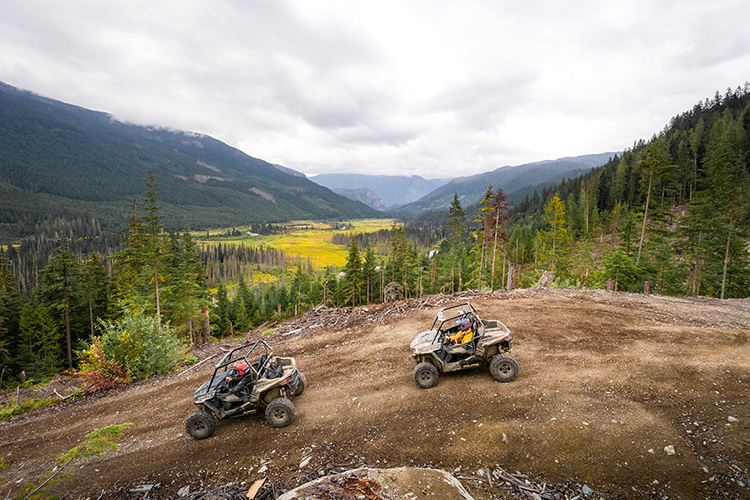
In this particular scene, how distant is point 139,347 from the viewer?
13000 mm

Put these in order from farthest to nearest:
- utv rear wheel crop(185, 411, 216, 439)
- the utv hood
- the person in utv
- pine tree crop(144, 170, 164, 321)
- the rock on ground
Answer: pine tree crop(144, 170, 164, 321), the utv hood, the person in utv, utv rear wheel crop(185, 411, 216, 439), the rock on ground

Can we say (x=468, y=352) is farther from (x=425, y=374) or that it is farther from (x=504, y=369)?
(x=425, y=374)

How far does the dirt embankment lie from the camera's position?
18.8ft

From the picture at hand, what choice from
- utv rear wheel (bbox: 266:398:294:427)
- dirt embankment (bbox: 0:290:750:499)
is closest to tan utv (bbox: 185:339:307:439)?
utv rear wheel (bbox: 266:398:294:427)

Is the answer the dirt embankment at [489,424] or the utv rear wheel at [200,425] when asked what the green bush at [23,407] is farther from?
the utv rear wheel at [200,425]

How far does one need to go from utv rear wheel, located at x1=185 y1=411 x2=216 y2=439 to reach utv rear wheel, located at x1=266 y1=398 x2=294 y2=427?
4.94 ft

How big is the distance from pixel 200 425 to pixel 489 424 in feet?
23.8

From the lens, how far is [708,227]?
990 inches

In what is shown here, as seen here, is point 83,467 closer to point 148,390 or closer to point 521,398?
point 148,390

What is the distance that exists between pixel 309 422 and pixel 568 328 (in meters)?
10.4

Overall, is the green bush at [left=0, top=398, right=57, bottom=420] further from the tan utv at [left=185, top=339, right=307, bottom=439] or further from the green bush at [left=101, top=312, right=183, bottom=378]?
the tan utv at [left=185, top=339, right=307, bottom=439]

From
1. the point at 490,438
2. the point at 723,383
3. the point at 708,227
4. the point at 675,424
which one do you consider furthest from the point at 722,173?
the point at 490,438

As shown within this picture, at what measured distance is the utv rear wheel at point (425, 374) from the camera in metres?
8.61

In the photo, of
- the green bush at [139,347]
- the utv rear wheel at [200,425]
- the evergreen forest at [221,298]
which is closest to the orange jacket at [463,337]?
the utv rear wheel at [200,425]
